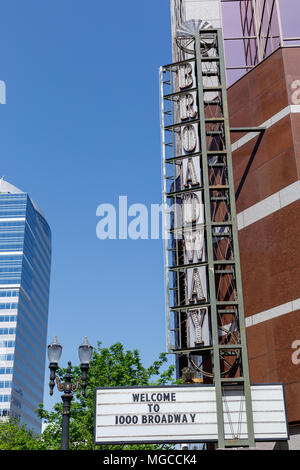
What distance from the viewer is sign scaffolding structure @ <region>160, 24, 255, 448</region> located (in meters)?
19.9

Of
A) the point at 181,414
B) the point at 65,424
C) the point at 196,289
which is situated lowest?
the point at 65,424

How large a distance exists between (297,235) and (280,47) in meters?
8.87

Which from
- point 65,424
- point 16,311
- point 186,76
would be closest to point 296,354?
point 65,424

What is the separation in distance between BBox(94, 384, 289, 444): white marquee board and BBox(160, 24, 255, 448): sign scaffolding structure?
1.01ft

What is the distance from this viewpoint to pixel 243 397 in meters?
18.7

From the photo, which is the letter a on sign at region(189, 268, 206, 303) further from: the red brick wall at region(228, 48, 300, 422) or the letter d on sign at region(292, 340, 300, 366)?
the letter d on sign at region(292, 340, 300, 366)

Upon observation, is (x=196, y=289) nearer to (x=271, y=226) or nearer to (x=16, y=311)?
(x=271, y=226)

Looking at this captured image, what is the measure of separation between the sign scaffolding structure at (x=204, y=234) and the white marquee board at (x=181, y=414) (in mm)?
307

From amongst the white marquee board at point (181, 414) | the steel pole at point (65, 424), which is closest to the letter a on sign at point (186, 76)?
the white marquee board at point (181, 414)

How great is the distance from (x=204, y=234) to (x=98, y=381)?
2085 centimetres

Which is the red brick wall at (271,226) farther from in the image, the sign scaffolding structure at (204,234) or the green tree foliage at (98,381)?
the green tree foliage at (98,381)

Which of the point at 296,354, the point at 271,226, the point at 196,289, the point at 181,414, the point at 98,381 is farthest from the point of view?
the point at 98,381

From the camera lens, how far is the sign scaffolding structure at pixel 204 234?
65.2 feet

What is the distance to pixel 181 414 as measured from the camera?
1836 cm
